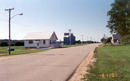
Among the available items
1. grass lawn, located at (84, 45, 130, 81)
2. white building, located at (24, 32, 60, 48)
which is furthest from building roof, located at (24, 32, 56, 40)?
grass lawn, located at (84, 45, 130, 81)

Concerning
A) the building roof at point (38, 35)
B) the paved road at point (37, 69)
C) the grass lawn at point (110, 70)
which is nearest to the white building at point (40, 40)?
the building roof at point (38, 35)

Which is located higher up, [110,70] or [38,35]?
[38,35]

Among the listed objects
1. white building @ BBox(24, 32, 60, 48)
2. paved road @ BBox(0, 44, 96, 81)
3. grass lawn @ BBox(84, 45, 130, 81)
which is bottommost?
paved road @ BBox(0, 44, 96, 81)

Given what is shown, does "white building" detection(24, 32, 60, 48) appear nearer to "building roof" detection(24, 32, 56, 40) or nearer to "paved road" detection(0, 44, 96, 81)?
"building roof" detection(24, 32, 56, 40)

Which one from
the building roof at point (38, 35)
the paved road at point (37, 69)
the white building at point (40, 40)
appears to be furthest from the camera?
the building roof at point (38, 35)

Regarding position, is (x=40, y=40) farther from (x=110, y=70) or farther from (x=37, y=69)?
(x=110, y=70)

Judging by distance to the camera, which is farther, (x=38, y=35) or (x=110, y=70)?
(x=38, y=35)

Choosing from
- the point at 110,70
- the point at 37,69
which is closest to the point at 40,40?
the point at 37,69

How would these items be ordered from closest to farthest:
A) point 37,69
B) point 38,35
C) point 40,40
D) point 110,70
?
point 110,70
point 37,69
point 40,40
point 38,35

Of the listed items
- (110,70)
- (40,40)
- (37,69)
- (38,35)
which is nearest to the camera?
(110,70)

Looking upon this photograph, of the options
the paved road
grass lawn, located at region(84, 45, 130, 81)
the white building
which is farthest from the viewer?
the white building

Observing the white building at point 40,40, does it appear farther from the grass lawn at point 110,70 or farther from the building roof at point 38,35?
the grass lawn at point 110,70

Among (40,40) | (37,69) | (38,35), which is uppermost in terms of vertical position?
(38,35)

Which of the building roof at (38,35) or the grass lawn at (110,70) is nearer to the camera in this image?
the grass lawn at (110,70)
